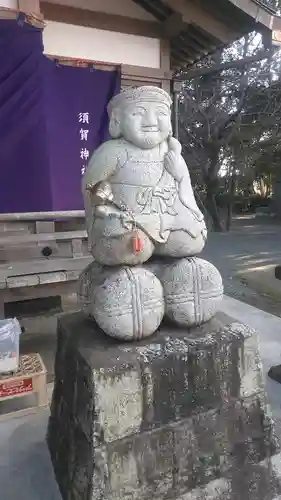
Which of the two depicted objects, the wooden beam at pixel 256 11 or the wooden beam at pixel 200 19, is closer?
the wooden beam at pixel 256 11

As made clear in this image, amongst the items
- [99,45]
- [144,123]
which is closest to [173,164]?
[144,123]

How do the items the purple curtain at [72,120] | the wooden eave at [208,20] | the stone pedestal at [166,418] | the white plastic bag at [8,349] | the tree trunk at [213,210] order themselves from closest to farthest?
the stone pedestal at [166,418] < the white plastic bag at [8,349] < the wooden eave at [208,20] < the purple curtain at [72,120] < the tree trunk at [213,210]

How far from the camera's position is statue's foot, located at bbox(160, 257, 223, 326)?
1849 mm

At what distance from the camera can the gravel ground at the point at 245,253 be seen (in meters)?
5.86

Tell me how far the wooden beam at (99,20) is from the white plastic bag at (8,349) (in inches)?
118

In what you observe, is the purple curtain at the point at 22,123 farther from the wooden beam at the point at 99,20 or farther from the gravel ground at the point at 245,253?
the gravel ground at the point at 245,253

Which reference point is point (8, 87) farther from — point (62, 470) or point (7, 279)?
point (62, 470)

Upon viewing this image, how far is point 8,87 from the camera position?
11.5 feet


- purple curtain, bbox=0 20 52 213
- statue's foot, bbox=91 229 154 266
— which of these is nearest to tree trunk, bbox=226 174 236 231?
purple curtain, bbox=0 20 52 213

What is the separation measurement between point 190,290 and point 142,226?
0.37 metres

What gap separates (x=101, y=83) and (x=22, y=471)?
3454 mm

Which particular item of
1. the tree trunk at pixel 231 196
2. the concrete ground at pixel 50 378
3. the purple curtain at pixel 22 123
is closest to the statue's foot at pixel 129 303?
the concrete ground at pixel 50 378

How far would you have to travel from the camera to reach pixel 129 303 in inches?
68.2

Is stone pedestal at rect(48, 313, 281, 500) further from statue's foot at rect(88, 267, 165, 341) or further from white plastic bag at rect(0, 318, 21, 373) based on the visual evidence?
white plastic bag at rect(0, 318, 21, 373)
